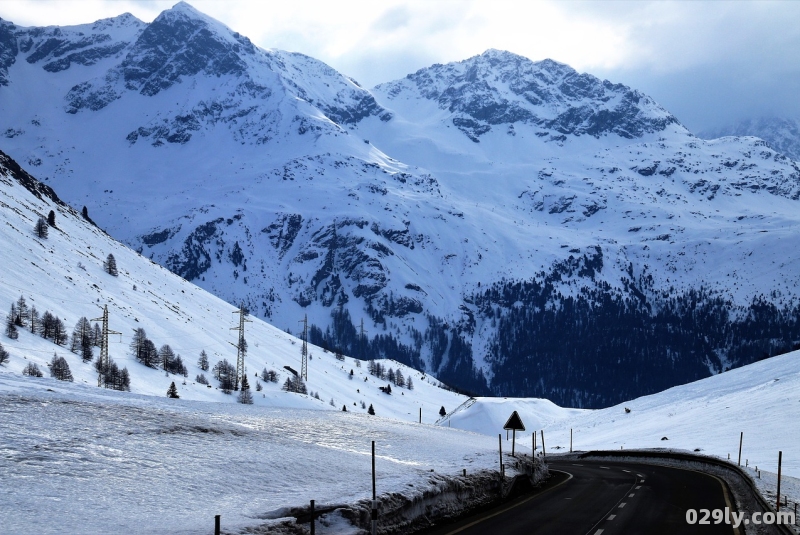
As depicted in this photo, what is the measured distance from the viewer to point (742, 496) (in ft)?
109

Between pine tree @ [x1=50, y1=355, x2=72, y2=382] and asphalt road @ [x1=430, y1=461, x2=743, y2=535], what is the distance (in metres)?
60.0

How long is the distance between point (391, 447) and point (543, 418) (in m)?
123

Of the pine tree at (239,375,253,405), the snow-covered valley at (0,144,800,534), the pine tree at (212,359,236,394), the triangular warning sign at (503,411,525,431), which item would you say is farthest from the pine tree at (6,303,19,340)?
the triangular warning sign at (503,411,525,431)

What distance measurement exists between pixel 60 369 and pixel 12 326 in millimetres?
13970

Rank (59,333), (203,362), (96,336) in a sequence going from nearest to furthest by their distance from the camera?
(59,333) → (96,336) → (203,362)

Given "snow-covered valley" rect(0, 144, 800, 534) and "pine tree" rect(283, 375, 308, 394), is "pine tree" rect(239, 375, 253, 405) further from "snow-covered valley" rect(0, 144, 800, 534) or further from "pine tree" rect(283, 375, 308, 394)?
"pine tree" rect(283, 375, 308, 394)

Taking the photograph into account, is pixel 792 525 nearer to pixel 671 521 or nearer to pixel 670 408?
pixel 671 521

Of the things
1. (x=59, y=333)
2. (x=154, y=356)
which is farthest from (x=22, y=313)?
(x=154, y=356)

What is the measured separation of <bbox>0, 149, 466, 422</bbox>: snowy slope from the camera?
4176 inches

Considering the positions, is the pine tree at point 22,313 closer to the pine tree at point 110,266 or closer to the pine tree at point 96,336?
the pine tree at point 96,336

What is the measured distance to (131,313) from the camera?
13412cm

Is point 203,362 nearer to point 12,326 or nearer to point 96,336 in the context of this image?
point 96,336

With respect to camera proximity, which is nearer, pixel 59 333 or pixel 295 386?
pixel 59 333

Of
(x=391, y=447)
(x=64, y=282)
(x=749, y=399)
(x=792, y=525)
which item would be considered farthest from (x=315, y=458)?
(x=64, y=282)
